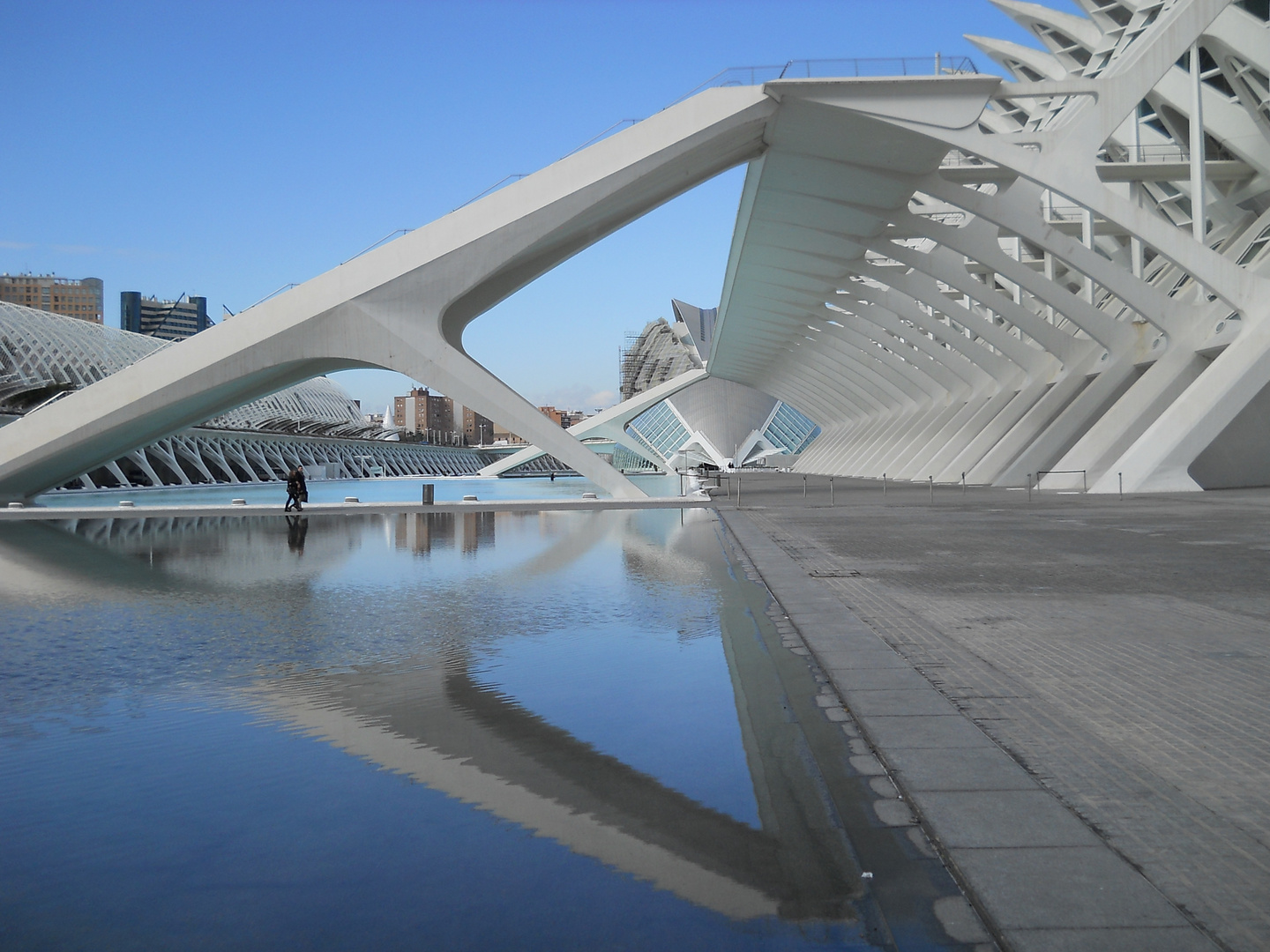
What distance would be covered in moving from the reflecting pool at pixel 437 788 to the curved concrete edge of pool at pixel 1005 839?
0.12m

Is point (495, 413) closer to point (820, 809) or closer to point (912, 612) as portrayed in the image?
point (912, 612)

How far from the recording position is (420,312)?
18.5 m

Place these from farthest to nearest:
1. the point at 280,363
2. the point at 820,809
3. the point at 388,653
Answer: the point at 280,363 < the point at 388,653 < the point at 820,809

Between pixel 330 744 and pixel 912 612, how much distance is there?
3713mm

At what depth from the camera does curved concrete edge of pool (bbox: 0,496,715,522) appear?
18234 mm

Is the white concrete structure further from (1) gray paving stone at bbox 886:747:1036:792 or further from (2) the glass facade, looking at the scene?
(2) the glass facade

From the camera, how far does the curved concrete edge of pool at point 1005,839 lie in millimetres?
1896

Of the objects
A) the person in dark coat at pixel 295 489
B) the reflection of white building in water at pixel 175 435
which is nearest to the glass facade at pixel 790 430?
the reflection of white building in water at pixel 175 435

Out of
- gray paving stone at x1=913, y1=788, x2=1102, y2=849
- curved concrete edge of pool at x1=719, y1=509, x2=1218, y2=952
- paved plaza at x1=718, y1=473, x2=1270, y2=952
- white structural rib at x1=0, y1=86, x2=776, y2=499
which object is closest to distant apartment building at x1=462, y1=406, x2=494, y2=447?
white structural rib at x1=0, y1=86, x2=776, y2=499

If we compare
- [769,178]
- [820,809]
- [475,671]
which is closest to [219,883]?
[820,809]

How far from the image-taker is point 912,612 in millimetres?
5887

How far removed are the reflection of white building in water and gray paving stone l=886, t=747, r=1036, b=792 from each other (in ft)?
88.4

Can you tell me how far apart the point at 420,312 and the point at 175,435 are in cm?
1613

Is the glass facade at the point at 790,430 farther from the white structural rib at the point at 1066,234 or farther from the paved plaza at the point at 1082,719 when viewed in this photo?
the paved plaza at the point at 1082,719
